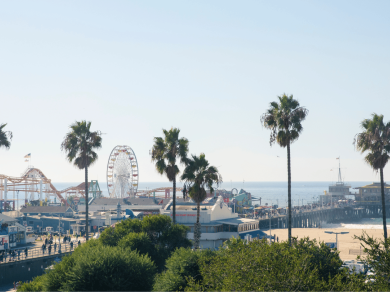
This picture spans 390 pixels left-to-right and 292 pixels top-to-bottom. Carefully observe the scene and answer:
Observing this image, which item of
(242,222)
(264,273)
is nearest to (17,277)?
(242,222)

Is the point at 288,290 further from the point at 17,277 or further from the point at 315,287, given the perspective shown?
the point at 17,277

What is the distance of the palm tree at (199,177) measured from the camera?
125 ft

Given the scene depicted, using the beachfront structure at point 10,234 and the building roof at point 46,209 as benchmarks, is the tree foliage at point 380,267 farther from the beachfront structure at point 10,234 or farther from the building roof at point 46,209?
the building roof at point 46,209

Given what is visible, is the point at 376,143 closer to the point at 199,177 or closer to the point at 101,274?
the point at 199,177

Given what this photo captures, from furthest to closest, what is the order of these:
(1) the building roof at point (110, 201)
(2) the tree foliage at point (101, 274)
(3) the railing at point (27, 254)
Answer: (1) the building roof at point (110, 201) < (3) the railing at point (27, 254) < (2) the tree foliage at point (101, 274)

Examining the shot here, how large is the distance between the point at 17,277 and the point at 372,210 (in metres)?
138

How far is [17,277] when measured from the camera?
47688mm

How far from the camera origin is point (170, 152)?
4025 centimetres

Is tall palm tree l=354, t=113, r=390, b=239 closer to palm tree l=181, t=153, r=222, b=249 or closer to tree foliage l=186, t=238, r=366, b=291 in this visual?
palm tree l=181, t=153, r=222, b=249

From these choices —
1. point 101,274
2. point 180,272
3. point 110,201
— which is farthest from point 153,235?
point 110,201

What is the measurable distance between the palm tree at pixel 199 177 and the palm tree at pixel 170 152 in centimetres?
147

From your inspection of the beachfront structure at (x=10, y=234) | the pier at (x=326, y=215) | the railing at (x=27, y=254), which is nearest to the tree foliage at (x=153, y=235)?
the railing at (x=27, y=254)

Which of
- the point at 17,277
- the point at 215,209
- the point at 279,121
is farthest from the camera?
the point at 215,209

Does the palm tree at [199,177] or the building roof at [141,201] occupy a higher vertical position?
the palm tree at [199,177]
